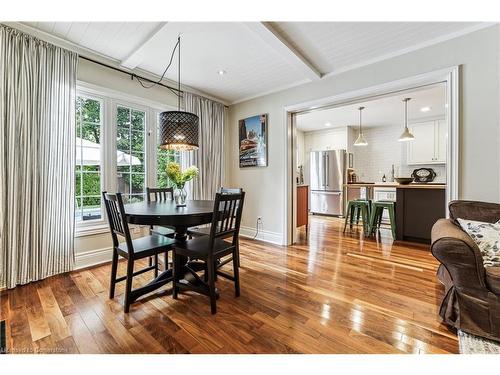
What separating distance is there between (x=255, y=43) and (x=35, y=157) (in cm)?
244

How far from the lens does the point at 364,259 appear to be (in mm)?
2922

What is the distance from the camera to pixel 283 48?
2355 millimetres

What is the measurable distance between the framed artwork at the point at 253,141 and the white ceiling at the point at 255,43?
34.5 inches

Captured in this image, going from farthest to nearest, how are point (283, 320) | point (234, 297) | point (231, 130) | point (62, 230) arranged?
point (231, 130)
point (62, 230)
point (234, 297)
point (283, 320)

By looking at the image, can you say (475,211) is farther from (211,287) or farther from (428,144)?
(428,144)

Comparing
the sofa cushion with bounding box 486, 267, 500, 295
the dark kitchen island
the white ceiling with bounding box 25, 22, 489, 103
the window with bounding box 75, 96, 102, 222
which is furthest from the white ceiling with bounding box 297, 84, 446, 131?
the window with bounding box 75, 96, 102, 222

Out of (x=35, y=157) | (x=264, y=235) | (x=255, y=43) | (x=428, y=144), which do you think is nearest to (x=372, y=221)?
(x=264, y=235)

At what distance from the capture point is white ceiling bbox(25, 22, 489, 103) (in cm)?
212

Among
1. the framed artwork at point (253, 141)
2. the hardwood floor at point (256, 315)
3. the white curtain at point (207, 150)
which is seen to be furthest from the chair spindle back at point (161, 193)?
the framed artwork at point (253, 141)

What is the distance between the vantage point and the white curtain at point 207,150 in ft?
12.0

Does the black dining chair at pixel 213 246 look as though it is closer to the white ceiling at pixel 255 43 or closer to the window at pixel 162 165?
the white ceiling at pixel 255 43
